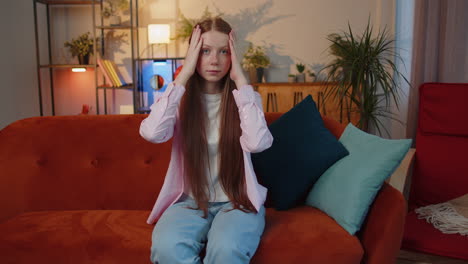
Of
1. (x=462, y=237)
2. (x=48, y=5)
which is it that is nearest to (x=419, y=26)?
(x=462, y=237)

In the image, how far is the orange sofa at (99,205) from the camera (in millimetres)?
1445

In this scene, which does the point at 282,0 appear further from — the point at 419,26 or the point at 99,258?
the point at 99,258

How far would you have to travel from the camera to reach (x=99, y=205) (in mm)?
1898

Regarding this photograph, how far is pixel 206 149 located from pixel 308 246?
52 centimetres

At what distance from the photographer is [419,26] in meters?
3.03

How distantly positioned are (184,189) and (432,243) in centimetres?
116

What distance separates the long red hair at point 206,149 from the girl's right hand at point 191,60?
45mm

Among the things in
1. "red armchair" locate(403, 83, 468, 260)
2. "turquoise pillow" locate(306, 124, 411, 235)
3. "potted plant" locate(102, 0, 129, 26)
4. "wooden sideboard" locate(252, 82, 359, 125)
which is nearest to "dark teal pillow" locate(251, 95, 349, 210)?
"turquoise pillow" locate(306, 124, 411, 235)

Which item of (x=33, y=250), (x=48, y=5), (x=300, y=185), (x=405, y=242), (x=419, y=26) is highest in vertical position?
(x=48, y=5)

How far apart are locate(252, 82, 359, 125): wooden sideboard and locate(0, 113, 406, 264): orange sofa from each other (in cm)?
229

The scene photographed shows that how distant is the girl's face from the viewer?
1569 mm

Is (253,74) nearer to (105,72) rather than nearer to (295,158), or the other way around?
(105,72)

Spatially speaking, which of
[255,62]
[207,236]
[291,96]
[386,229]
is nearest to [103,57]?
[255,62]

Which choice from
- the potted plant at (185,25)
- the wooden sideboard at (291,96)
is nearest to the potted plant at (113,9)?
the potted plant at (185,25)
